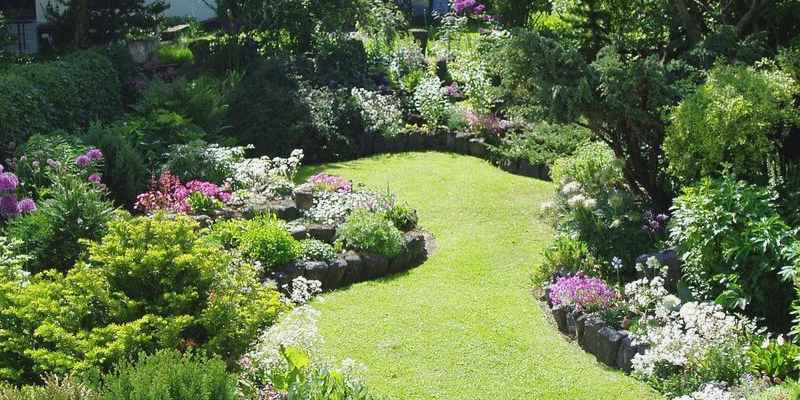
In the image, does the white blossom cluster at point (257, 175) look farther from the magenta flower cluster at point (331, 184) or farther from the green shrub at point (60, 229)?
the green shrub at point (60, 229)

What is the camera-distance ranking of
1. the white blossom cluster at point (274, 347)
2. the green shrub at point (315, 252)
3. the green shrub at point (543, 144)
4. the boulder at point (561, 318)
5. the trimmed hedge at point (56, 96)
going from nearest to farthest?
the white blossom cluster at point (274, 347)
the boulder at point (561, 318)
the green shrub at point (315, 252)
the trimmed hedge at point (56, 96)
the green shrub at point (543, 144)

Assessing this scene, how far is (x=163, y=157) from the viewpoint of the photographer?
1255 centimetres

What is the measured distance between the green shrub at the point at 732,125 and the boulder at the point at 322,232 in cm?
393

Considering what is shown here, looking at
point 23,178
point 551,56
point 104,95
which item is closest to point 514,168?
point 551,56

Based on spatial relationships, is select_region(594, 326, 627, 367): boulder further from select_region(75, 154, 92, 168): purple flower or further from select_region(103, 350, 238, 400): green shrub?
select_region(75, 154, 92, 168): purple flower

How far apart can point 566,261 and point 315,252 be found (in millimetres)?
2754

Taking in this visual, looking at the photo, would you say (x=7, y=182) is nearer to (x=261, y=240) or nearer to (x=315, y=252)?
(x=261, y=240)

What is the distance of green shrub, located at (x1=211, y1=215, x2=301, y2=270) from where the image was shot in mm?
9672

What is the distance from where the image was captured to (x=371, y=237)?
414 inches

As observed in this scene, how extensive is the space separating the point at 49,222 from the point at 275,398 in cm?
375

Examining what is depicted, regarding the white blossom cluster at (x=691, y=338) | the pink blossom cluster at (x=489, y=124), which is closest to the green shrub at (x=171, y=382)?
the white blossom cluster at (x=691, y=338)

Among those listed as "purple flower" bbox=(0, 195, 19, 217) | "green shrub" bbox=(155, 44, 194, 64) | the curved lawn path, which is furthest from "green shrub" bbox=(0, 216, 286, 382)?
"green shrub" bbox=(155, 44, 194, 64)

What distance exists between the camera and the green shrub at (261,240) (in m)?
9.67

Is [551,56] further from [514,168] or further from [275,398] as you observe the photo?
[275,398]
